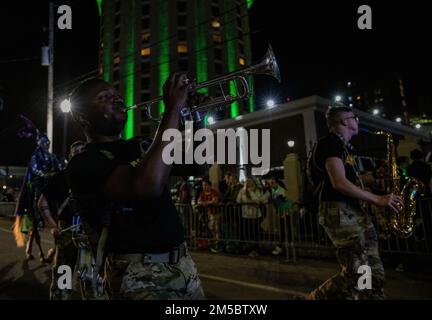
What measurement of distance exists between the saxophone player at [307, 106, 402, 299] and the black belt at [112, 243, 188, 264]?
1.83 meters

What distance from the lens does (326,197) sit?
3168 mm

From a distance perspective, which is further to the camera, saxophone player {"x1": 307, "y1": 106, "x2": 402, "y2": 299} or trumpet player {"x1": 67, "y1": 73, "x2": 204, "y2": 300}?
saxophone player {"x1": 307, "y1": 106, "x2": 402, "y2": 299}

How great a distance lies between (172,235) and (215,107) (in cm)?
125

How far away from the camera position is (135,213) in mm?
1698

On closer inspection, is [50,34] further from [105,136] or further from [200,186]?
[105,136]

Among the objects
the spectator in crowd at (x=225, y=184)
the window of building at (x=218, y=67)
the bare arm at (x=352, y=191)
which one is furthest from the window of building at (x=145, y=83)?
the bare arm at (x=352, y=191)

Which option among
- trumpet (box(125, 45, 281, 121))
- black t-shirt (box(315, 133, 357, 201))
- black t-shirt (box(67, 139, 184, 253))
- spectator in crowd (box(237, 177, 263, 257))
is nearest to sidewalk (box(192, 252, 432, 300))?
spectator in crowd (box(237, 177, 263, 257))

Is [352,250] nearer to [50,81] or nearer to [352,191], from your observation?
[352,191]

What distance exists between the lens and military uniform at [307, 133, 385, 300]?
9.61 feet

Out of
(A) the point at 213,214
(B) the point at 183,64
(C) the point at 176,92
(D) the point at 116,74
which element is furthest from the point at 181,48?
(C) the point at 176,92

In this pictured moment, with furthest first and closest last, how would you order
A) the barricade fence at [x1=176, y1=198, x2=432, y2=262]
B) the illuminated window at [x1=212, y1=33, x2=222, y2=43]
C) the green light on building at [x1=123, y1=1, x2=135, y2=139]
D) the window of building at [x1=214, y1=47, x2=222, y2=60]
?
the illuminated window at [x1=212, y1=33, x2=222, y2=43], the green light on building at [x1=123, y1=1, x2=135, y2=139], the window of building at [x1=214, y1=47, x2=222, y2=60], the barricade fence at [x1=176, y1=198, x2=432, y2=262]

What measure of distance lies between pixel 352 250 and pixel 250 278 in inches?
121

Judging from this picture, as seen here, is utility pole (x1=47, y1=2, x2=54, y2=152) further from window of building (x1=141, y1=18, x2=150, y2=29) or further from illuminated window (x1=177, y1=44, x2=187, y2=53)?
window of building (x1=141, y1=18, x2=150, y2=29)

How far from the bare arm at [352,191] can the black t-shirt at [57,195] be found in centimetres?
334
